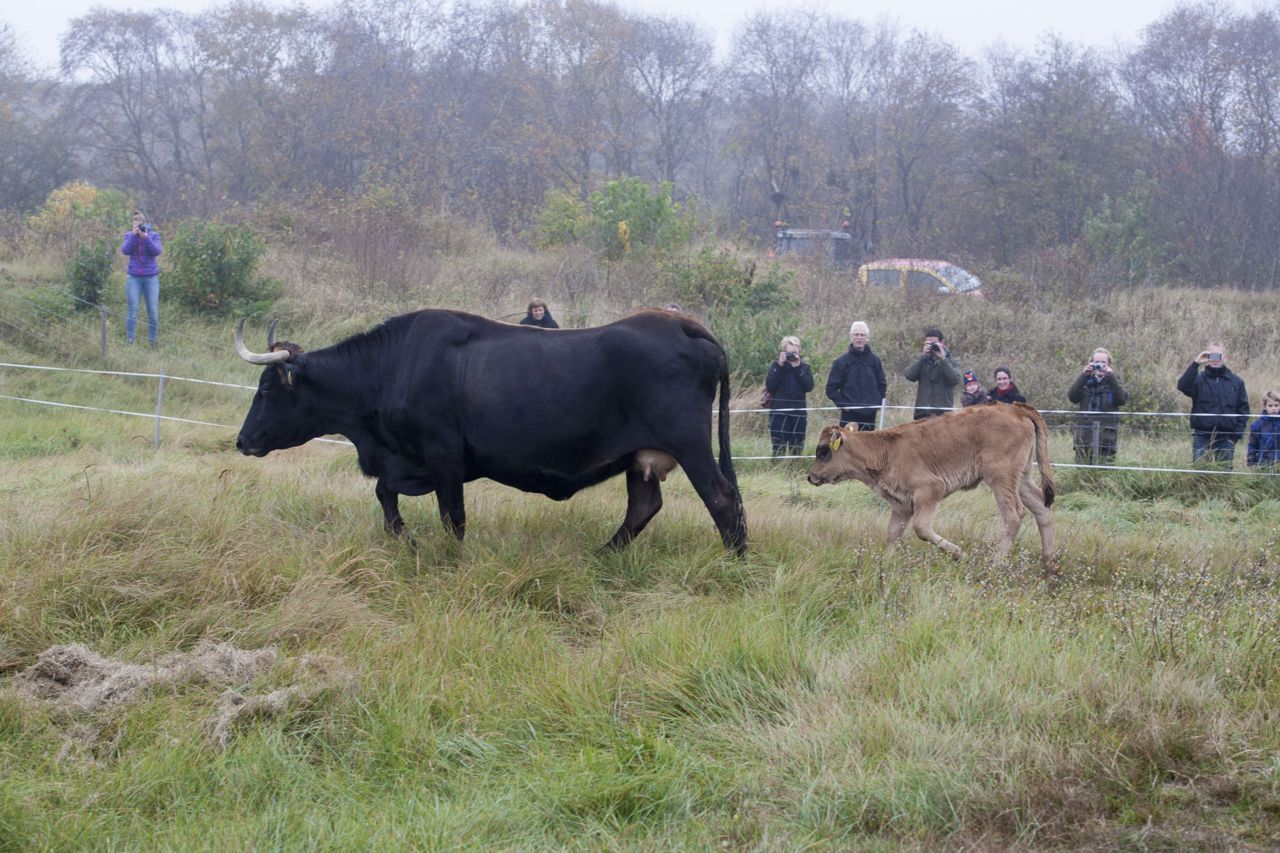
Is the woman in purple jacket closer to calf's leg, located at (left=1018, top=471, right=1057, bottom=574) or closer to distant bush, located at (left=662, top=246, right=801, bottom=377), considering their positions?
distant bush, located at (left=662, top=246, right=801, bottom=377)

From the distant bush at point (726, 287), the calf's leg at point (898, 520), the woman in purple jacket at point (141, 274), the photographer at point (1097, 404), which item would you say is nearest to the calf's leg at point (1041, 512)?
the calf's leg at point (898, 520)

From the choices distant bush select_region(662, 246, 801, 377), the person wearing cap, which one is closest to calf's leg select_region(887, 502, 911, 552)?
the person wearing cap

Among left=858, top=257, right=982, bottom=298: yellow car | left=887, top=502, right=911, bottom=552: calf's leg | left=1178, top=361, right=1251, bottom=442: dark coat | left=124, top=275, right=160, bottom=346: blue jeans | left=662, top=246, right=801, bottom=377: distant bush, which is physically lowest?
left=887, top=502, right=911, bottom=552: calf's leg

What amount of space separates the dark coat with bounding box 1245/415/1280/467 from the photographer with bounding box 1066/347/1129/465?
120cm

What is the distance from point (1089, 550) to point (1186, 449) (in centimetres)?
469

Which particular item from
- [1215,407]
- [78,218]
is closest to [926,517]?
[1215,407]

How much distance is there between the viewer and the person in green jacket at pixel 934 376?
12.8m

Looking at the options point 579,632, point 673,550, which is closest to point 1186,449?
point 673,550

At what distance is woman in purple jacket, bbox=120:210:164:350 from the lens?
1734 centimetres

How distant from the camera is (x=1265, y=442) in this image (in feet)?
38.9

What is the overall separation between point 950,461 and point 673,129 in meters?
33.3

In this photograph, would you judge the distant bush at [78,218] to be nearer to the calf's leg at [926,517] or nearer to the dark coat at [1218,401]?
the calf's leg at [926,517]

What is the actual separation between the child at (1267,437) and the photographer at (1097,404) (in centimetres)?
120

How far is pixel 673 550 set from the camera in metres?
8.35
